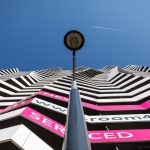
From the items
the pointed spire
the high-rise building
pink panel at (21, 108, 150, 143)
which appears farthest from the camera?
pink panel at (21, 108, 150, 143)

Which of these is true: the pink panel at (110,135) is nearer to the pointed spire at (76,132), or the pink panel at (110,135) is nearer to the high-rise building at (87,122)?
the high-rise building at (87,122)

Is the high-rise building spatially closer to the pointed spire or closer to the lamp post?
the lamp post

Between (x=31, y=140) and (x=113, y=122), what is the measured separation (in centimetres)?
617

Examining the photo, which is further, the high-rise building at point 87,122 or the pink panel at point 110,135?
the pink panel at point 110,135

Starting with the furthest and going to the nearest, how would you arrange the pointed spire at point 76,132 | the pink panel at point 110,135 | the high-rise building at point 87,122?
the pink panel at point 110,135
the high-rise building at point 87,122
the pointed spire at point 76,132

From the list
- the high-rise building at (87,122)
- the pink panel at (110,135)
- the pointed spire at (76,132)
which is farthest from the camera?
the pink panel at (110,135)

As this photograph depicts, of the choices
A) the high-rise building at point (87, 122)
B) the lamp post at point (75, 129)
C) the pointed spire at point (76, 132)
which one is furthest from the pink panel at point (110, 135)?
the pointed spire at point (76, 132)

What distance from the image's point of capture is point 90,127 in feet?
51.9

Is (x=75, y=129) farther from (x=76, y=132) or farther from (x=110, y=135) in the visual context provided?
(x=110, y=135)

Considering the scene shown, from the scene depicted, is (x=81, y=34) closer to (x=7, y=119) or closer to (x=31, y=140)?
(x=31, y=140)

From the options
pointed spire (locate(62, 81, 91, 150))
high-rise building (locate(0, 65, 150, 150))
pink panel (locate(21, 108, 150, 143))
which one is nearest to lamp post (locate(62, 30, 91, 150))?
pointed spire (locate(62, 81, 91, 150))

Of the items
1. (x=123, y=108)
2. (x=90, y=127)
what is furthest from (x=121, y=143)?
(x=123, y=108)

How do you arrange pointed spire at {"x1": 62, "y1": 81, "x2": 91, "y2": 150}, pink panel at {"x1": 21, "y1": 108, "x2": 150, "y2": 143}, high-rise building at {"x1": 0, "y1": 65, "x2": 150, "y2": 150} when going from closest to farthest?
1. pointed spire at {"x1": 62, "y1": 81, "x2": 91, "y2": 150}
2. high-rise building at {"x1": 0, "y1": 65, "x2": 150, "y2": 150}
3. pink panel at {"x1": 21, "y1": 108, "x2": 150, "y2": 143}

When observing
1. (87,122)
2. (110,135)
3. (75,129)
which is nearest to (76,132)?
(75,129)
